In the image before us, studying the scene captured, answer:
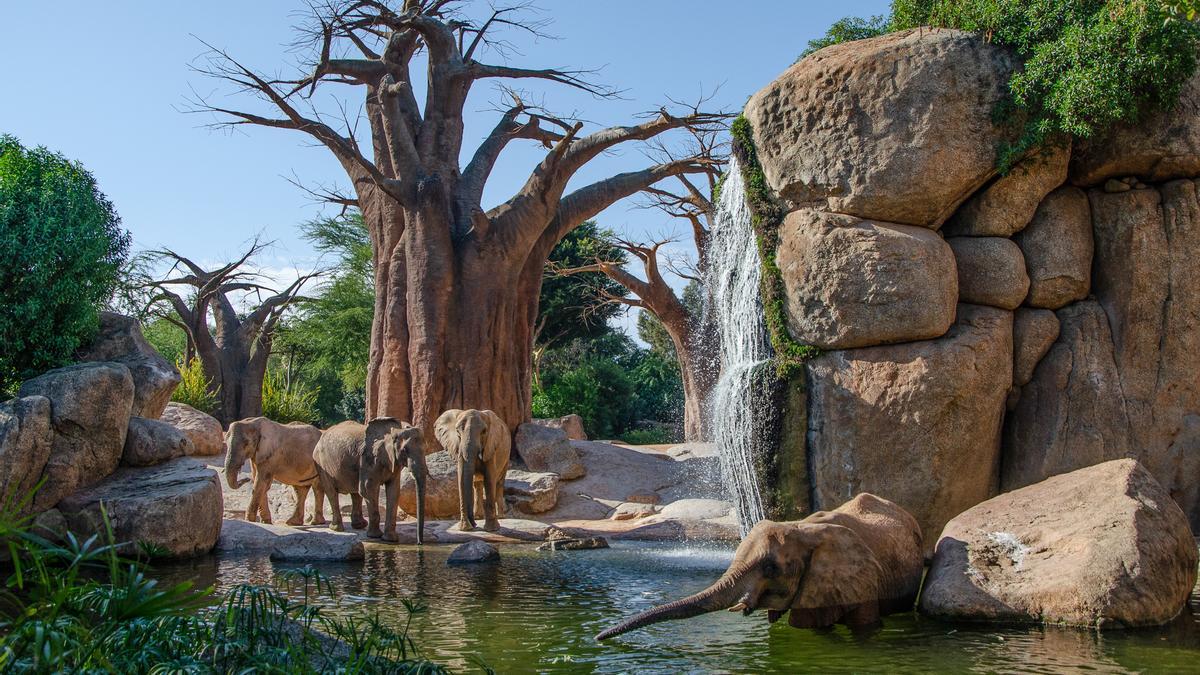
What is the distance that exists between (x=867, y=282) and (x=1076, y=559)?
13.9 feet

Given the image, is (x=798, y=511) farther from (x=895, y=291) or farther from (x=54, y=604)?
(x=54, y=604)

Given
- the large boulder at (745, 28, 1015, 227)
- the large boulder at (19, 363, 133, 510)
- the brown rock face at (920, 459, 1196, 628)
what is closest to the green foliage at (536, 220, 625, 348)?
the large boulder at (19, 363, 133, 510)

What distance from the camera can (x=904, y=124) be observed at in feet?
36.6

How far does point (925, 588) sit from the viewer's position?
7.82 meters

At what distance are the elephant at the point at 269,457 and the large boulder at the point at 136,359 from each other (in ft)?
3.59

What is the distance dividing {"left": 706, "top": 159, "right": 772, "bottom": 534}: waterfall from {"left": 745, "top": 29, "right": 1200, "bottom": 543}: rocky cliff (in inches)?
26.0

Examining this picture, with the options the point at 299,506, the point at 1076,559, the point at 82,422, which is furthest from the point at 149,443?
the point at 1076,559

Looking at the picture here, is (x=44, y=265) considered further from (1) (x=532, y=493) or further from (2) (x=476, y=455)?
(1) (x=532, y=493)

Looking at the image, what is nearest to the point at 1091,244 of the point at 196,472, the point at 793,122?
the point at 793,122

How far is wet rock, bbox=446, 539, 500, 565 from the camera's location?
37.7ft

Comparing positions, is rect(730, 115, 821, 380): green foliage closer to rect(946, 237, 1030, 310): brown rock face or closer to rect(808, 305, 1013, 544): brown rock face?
rect(808, 305, 1013, 544): brown rock face

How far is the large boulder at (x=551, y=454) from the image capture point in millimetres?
19250

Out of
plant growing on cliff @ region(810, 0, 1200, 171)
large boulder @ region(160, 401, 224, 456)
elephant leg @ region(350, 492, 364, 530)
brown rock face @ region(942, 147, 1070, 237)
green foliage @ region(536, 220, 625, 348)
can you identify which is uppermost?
green foliage @ region(536, 220, 625, 348)

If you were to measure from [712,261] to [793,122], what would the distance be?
3.75 m
